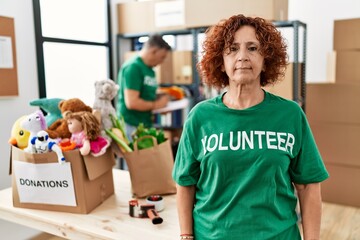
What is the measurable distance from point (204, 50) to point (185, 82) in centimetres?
257

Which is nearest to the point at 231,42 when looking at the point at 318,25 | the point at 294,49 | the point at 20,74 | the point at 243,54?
the point at 243,54

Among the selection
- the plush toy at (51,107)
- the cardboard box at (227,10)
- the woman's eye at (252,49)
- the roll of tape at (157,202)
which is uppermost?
the cardboard box at (227,10)

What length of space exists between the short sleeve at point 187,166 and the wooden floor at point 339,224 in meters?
1.78

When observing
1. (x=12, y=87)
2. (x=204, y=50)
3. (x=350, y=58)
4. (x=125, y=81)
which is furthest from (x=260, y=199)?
(x=350, y=58)

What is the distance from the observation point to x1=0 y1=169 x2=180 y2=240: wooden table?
4.48 feet

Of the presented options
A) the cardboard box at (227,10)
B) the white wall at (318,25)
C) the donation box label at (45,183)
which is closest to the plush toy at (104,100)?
the donation box label at (45,183)

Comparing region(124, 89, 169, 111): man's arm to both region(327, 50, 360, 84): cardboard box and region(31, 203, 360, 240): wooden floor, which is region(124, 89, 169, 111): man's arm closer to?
region(31, 203, 360, 240): wooden floor

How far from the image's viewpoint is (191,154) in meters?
1.12

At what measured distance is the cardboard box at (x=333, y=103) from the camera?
2.83 meters

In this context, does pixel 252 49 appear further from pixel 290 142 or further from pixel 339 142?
pixel 339 142

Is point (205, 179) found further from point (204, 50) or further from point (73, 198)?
point (73, 198)

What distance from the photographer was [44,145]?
1.51 m

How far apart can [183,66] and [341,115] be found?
1.66 m

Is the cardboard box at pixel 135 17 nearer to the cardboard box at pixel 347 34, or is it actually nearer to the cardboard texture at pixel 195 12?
the cardboard texture at pixel 195 12
